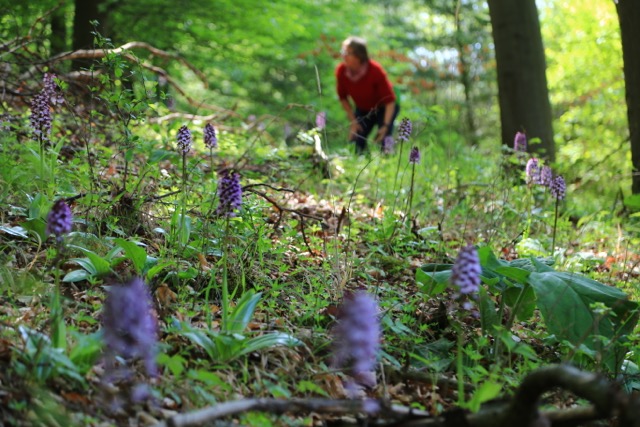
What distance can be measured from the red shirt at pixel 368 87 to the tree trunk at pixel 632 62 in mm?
2823

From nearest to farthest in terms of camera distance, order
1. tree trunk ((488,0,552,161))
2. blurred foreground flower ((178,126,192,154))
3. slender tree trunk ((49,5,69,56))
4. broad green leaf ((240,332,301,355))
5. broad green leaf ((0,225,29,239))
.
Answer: broad green leaf ((240,332,301,355)) < broad green leaf ((0,225,29,239)) < blurred foreground flower ((178,126,192,154)) < tree trunk ((488,0,552,161)) < slender tree trunk ((49,5,69,56))

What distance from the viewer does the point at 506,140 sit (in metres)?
6.67

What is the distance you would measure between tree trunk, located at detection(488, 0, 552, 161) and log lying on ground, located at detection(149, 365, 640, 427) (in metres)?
5.17

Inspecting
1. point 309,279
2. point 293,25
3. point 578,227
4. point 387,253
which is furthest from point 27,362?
point 293,25

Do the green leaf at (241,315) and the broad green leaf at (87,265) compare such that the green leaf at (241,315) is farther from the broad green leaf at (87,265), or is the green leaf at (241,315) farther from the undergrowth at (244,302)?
the broad green leaf at (87,265)

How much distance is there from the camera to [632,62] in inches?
210

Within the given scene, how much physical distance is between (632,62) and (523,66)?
1.32 metres

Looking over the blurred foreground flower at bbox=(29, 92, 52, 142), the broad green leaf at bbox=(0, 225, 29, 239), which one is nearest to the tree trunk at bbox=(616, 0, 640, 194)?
the blurred foreground flower at bbox=(29, 92, 52, 142)

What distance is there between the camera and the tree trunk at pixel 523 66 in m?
6.45

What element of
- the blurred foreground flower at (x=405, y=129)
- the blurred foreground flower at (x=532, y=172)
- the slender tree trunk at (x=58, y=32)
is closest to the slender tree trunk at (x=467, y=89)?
the slender tree trunk at (x=58, y=32)

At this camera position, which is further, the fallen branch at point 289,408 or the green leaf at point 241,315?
the green leaf at point 241,315

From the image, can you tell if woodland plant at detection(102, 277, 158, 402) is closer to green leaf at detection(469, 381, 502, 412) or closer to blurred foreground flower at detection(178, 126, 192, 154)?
green leaf at detection(469, 381, 502, 412)

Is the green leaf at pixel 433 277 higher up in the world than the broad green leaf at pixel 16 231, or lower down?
lower down

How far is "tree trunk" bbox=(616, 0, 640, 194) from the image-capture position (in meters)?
5.17
